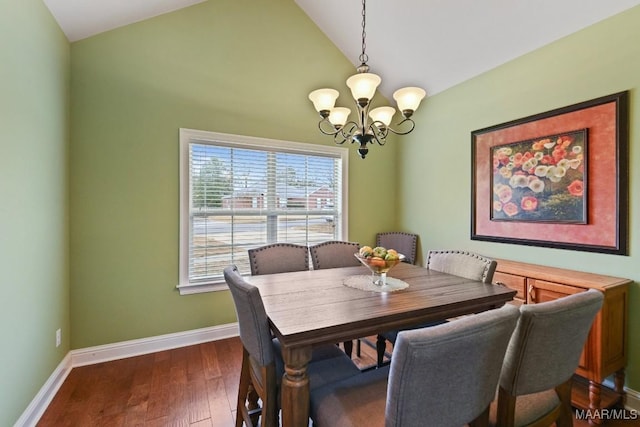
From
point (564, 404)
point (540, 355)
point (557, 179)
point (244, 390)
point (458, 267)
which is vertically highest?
point (557, 179)

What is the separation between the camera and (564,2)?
7.10 feet

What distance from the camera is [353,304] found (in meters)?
1.60

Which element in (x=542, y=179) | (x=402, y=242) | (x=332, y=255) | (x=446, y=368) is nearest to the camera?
(x=446, y=368)

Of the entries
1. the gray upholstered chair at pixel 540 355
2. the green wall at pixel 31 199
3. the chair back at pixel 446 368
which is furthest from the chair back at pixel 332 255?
the green wall at pixel 31 199

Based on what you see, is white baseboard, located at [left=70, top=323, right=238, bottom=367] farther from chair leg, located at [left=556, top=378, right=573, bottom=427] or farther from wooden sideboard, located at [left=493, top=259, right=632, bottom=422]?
wooden sideboard, located at [left=493, top=259, right=632, bottom=422]

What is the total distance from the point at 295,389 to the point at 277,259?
136cm

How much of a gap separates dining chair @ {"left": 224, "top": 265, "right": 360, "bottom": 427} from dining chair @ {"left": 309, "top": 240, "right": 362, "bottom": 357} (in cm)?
105

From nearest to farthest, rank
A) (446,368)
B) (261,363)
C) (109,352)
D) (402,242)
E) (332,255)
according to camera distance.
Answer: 1. (446,368)
2. (261,363)
3. (109,352)
4. (332,255)
5. (402,242)

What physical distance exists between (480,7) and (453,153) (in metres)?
1.39

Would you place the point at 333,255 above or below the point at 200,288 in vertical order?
above

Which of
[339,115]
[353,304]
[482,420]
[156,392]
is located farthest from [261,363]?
[339,115]

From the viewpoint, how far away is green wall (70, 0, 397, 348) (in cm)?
255

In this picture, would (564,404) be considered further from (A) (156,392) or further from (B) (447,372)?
(A) (156,392)

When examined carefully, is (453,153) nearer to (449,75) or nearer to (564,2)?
(449,75)
